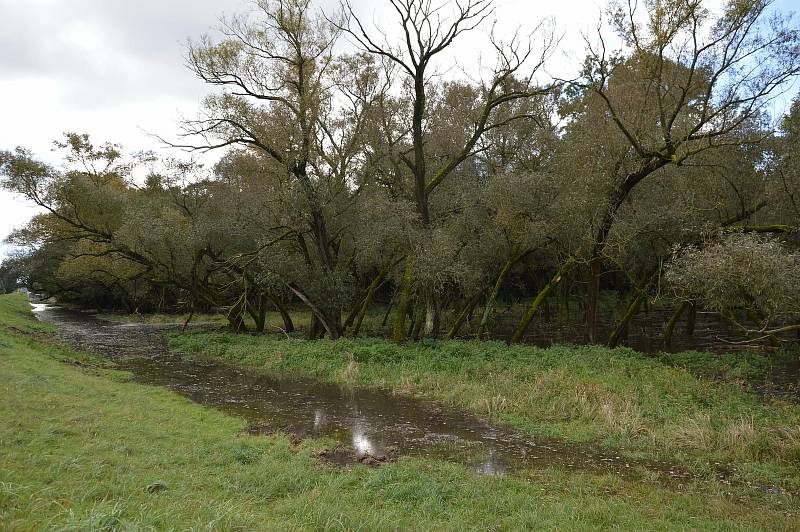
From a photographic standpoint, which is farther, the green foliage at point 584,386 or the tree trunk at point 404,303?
the tree trunk at point 404,303

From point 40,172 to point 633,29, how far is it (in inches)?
1207

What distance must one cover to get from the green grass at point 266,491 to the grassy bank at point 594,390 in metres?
2.10

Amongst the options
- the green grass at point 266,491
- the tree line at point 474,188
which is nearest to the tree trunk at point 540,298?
the tree line at point 474,188

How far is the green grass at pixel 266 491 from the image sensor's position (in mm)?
5586

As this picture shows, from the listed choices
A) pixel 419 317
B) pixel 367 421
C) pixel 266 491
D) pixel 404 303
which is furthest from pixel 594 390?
pixel 419 317

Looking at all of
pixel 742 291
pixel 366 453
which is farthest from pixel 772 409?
pixel 366 453

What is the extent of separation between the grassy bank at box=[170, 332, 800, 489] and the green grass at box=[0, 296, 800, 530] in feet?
6.90

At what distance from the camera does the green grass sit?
559 cm

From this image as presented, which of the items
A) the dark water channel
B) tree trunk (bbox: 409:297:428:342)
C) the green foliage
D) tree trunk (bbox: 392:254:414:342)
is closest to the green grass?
the dark water channel

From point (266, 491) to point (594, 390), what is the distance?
9545 millimetres

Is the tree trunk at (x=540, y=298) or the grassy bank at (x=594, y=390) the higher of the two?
the tree trunk at (x=540, y=298)

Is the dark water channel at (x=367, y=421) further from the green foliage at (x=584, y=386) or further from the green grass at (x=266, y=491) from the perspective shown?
the green grass at (x=266, y=491)

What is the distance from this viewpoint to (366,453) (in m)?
10.8

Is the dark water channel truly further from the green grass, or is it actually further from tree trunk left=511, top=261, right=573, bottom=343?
tree trunk left=511, top=261, right=573, bottom=343
